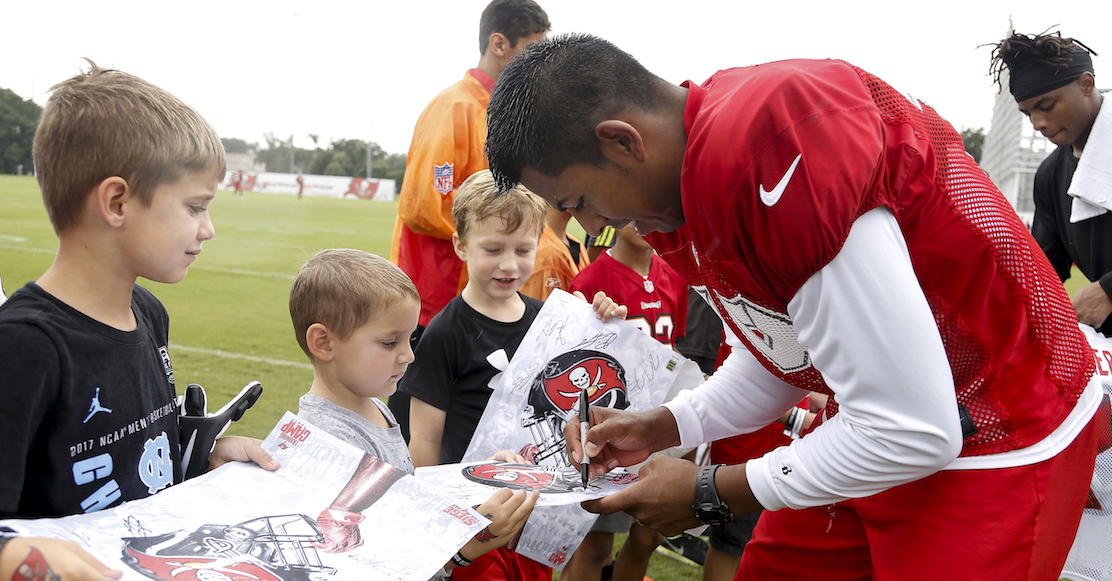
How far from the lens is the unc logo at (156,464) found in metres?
1.59

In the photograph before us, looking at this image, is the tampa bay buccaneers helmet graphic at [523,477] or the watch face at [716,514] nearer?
the watch face at [716,514]

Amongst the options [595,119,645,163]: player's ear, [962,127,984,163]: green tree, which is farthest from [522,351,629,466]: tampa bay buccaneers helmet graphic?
[962,127,984,163]: green tree

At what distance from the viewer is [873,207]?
1321 mm

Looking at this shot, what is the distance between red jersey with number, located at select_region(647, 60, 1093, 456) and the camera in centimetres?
129

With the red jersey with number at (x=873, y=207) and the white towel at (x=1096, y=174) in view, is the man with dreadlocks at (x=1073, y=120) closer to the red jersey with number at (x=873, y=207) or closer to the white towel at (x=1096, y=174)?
the white towel at (x=1096, y=174)

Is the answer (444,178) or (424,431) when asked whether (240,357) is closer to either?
(444,178)

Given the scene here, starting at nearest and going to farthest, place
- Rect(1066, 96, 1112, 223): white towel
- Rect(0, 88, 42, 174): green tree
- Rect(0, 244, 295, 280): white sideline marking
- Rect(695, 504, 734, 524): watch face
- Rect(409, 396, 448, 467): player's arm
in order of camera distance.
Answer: Rect(695, 504, 734, 524): watch face → Rect(409, 396, 448, 467): player's arm → Rect(1066, 96, 1112, 223): white towel → Rect(0, 244, 295, 280): white sideline marking → Rect(0, 88, 42, 174): green tree

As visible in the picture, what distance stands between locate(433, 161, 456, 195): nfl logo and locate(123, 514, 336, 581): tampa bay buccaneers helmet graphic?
8.17 ft

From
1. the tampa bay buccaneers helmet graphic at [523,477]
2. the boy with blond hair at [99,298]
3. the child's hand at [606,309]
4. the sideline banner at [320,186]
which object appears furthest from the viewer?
the sideline banner at [320,186]

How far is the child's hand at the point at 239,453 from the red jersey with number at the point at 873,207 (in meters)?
1.09

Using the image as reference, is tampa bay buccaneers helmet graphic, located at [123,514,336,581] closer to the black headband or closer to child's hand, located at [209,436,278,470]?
child's hand, located at [209,436,278,470]

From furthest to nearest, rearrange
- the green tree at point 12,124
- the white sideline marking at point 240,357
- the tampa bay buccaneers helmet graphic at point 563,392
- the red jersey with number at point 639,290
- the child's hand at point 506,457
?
the green tree at point 12,124
the white sideline marking at point 240,357
the red jersey with number at point 639,290
the tampa bay buccaneers helmet graphic at point 563,392
the child's hand at point 506,457

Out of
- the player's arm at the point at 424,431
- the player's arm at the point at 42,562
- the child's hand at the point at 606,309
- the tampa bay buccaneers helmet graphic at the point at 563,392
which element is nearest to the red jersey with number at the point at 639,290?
the child's hand at the point at 606,309

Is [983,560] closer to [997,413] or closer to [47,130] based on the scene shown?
[997,413]
